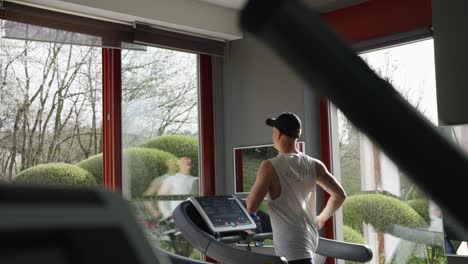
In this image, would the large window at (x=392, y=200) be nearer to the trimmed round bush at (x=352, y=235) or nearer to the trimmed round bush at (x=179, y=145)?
the trimmed round bush at (x=352, y=235)

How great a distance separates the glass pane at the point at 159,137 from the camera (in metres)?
5.27

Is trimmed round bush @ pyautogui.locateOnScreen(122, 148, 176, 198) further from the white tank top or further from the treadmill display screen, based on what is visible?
the white tank top

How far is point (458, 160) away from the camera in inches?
7.7

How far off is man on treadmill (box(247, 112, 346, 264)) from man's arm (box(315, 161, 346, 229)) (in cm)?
9

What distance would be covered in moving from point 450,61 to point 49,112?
2.93m

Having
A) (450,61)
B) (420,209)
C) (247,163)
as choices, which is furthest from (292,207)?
(247,163)

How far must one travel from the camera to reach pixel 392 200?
4699 millimetres

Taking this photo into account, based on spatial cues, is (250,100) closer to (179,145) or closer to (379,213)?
(179,145)

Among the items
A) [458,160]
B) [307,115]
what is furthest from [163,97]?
[458,160]

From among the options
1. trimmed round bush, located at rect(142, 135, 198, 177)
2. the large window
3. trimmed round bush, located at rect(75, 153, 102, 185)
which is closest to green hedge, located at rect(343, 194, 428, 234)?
the large window

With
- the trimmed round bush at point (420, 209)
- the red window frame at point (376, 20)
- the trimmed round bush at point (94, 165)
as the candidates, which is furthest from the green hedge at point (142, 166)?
the trimmed round bush at point (420, 209)

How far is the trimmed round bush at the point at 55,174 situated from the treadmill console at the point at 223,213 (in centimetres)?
113

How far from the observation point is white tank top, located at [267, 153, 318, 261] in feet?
10.2

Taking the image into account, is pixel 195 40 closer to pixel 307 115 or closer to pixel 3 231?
pixel 307 115
